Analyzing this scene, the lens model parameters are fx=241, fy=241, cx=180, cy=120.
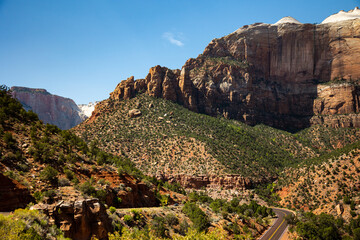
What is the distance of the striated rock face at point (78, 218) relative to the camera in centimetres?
1784

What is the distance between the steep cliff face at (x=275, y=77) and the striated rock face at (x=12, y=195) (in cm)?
8128

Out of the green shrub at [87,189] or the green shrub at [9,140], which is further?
the green shrub at [9,140]

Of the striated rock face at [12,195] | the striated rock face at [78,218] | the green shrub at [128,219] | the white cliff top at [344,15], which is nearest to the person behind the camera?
the striated rock face at [78,218]

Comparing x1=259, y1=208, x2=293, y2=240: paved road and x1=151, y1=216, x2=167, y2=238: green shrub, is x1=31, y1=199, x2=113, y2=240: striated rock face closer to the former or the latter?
x1=151, y1=216, x2=167, y2=238: green shrub

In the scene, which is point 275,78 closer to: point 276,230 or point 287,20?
point 287,20

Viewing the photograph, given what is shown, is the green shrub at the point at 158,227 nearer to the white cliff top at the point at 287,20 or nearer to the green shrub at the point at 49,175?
the green shrub at the point at 49,175

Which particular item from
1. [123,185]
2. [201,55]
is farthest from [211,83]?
[123,185]

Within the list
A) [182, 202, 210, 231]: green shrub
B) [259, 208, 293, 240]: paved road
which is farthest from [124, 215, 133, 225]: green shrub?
[259, 208, 293, 240]: paved road

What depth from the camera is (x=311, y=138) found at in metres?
102

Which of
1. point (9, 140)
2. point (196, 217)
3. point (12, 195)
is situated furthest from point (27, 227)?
point (196, 217)

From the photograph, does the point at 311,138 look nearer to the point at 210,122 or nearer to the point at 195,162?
the point at 210,122

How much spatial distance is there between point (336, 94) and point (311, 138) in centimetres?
2890

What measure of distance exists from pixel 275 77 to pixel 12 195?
135 m

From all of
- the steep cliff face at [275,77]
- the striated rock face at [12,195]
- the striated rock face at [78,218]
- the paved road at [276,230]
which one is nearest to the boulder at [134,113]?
the steep cliff face at [275,77]
